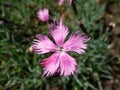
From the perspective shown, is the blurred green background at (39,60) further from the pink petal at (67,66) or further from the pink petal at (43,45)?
the pink petal at (67,66)

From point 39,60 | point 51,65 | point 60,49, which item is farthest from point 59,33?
point 39,60

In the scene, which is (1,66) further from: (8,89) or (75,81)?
(75,81)

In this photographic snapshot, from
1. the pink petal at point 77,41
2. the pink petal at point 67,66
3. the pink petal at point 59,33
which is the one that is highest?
the pink petal at point 59,33

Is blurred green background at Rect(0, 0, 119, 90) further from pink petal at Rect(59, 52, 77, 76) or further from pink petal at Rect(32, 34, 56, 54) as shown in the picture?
pink petal at Rect(59, 52, 77, 76)

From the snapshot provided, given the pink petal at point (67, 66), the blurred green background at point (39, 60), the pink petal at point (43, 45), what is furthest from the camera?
the blurred green background at point (39, 60)

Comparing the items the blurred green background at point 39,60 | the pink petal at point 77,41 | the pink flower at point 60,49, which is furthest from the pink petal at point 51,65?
the blurred green background at point 39,60

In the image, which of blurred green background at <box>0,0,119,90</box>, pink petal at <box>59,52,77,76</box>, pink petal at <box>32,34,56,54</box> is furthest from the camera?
blurred green background at <box>0,0,119,90</box>

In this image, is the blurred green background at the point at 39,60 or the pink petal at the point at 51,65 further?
the blurred green background at the point at 39,60

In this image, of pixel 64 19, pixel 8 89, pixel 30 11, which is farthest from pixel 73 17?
pixel 8 89

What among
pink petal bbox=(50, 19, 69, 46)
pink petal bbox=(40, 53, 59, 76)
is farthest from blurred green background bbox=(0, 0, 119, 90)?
pink petal bbox=(40, 53, 59, 76)
